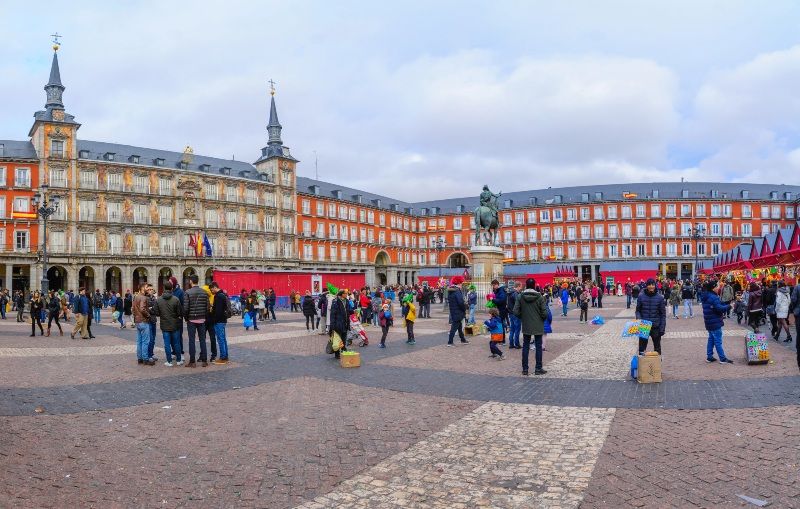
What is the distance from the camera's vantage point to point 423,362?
11320 millimetres

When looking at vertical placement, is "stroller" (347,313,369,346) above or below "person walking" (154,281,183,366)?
below

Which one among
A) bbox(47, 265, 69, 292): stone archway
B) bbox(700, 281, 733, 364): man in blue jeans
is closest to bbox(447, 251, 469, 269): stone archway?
bbox(47, 265, 69, 292): stone archway

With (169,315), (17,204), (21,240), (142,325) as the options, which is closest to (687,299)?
(169,315)

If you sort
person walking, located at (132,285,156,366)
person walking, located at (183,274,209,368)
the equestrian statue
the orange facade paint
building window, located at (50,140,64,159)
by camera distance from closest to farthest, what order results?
person walking, located at (183,274,209,368) < person walking, located at (132,285,156,366) < the equestrian statue < the orange facade paint < building window, located at (50,140,64,159)

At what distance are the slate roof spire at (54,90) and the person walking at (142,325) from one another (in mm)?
52055

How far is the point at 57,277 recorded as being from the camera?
5200 centimetres

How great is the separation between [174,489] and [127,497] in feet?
1.15

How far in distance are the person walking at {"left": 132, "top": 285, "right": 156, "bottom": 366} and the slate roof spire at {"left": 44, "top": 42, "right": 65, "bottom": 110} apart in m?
52.1

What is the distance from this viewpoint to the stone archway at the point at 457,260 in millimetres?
84875

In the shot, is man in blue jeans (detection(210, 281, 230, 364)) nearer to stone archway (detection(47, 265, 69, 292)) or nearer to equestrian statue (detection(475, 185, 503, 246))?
equestrian statue (detection(475, 185, 503, 246))

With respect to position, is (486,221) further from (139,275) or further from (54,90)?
(54,90)

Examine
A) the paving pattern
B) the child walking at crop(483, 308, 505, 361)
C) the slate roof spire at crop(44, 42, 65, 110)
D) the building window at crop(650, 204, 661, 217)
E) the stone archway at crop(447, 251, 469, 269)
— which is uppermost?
the slate roof spire at crop(44, 42, 65, 110)

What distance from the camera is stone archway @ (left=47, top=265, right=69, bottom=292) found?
51.3m

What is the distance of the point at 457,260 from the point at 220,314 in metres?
75.7
